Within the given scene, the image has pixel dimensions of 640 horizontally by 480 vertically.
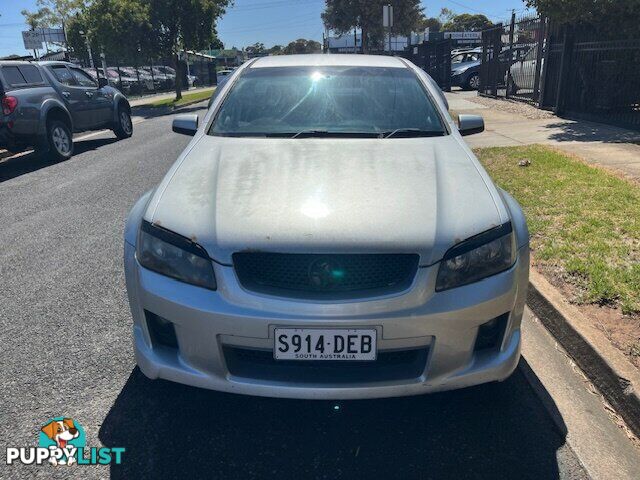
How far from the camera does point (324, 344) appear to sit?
6.97 feet

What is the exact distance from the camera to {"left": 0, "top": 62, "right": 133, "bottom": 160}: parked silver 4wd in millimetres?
8844

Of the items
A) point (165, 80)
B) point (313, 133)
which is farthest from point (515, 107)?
point (165, 80)

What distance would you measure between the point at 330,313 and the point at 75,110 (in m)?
10.3

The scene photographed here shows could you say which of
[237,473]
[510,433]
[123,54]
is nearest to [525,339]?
[510,433]

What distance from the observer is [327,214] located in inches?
89.7

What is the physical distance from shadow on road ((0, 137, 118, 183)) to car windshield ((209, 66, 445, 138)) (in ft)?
22.1

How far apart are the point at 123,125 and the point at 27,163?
128 inches

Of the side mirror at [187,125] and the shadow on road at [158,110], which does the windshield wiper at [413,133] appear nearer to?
the side mirror at [187,125]

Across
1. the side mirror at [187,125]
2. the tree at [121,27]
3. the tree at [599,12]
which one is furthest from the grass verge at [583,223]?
the tree at [121,27]

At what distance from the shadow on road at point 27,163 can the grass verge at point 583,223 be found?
781cm

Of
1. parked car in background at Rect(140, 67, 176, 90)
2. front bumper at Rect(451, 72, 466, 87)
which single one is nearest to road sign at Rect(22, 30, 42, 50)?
parked car in background at Rect(140, 67, 176, 90)

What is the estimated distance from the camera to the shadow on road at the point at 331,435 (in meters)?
2.24

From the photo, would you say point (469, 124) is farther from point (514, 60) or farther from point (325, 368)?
point (514, 60)

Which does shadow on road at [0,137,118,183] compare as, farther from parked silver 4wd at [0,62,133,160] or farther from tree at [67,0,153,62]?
tree at [67,0,153,62]
